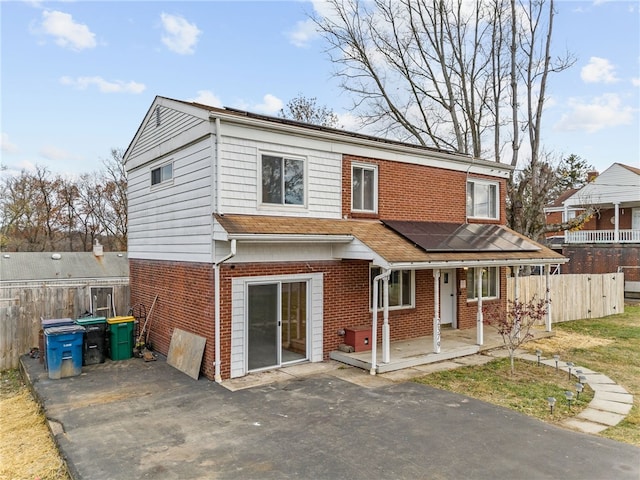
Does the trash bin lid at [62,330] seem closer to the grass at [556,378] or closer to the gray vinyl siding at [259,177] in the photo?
the gray vinyl siding at [259,177]

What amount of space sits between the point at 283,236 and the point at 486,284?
885cm

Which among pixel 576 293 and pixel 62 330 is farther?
pixel 576 293

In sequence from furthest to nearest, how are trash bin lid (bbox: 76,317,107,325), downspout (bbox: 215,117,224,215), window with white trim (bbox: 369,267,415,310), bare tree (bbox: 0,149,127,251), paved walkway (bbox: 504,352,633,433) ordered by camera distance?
1. bare tree (bbox: 0,149,127,251)
2. window with white trim (bbox: 369,267,415,310)
3. trash bin lid (bbox: 76,317,107,325)
4. downspout (bbox: 215,117,224,215)
5. paved walkway (bbox: 504,352,633,433)

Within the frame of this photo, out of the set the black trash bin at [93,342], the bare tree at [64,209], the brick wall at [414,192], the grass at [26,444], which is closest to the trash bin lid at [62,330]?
the black trash bin at [93,342]

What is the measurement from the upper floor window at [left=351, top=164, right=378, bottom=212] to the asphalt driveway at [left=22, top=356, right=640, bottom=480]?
490 cm

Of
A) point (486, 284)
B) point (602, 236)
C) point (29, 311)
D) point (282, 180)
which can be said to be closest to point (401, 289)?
point (486, 284)

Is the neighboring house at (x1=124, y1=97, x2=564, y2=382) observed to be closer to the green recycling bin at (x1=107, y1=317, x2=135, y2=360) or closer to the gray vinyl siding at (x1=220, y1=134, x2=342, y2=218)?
the gray vinyl siding at (x1=220, y1=134, x2=342, y2=218)

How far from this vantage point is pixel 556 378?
9000 mm

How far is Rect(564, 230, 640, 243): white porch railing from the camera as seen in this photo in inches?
1085

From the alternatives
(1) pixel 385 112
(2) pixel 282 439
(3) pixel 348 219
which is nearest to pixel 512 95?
(1) pixel 385 112

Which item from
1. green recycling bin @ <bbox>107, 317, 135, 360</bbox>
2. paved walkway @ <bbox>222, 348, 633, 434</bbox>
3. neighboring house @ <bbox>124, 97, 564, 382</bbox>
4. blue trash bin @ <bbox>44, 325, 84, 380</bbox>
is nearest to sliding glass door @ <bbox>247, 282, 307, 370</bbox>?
neighboring house @ <bbox>124, 97, 564, 382</bbox>

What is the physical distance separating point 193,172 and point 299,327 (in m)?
4.38

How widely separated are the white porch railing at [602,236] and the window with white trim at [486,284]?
18.6 meters

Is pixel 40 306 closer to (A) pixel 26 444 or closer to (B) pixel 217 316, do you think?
(B) pixel 217 316
